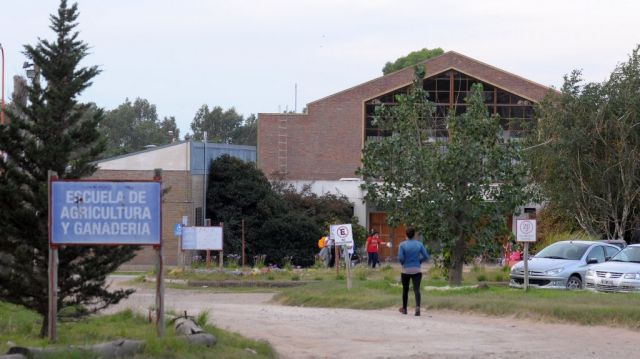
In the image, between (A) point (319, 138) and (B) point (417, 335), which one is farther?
(A) point (319, 138)

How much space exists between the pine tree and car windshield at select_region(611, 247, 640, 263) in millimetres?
15486

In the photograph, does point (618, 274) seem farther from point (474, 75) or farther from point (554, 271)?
point (474, 75)

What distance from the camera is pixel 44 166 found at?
13.8 meters

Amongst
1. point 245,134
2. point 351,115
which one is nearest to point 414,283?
point 351,115

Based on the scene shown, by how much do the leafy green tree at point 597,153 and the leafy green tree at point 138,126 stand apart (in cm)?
7900

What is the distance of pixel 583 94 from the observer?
41.7 metres

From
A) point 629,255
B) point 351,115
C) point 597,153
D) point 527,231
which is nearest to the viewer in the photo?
point 527,231

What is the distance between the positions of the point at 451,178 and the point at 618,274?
→ 4.60m

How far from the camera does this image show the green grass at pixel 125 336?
41.1ft

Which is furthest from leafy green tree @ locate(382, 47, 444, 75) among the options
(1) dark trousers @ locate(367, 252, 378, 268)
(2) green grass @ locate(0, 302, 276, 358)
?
(2) green grass @ locate(0, 302, 276, 358)

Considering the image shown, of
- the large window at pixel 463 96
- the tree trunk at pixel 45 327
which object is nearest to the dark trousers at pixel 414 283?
the tree trunk at pixel 45 327

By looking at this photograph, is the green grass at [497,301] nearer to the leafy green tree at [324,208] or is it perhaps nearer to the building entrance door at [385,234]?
the leafy green tree at [324,208]

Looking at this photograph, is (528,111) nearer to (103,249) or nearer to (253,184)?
(253,184)

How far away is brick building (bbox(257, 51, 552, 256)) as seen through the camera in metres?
60.0
